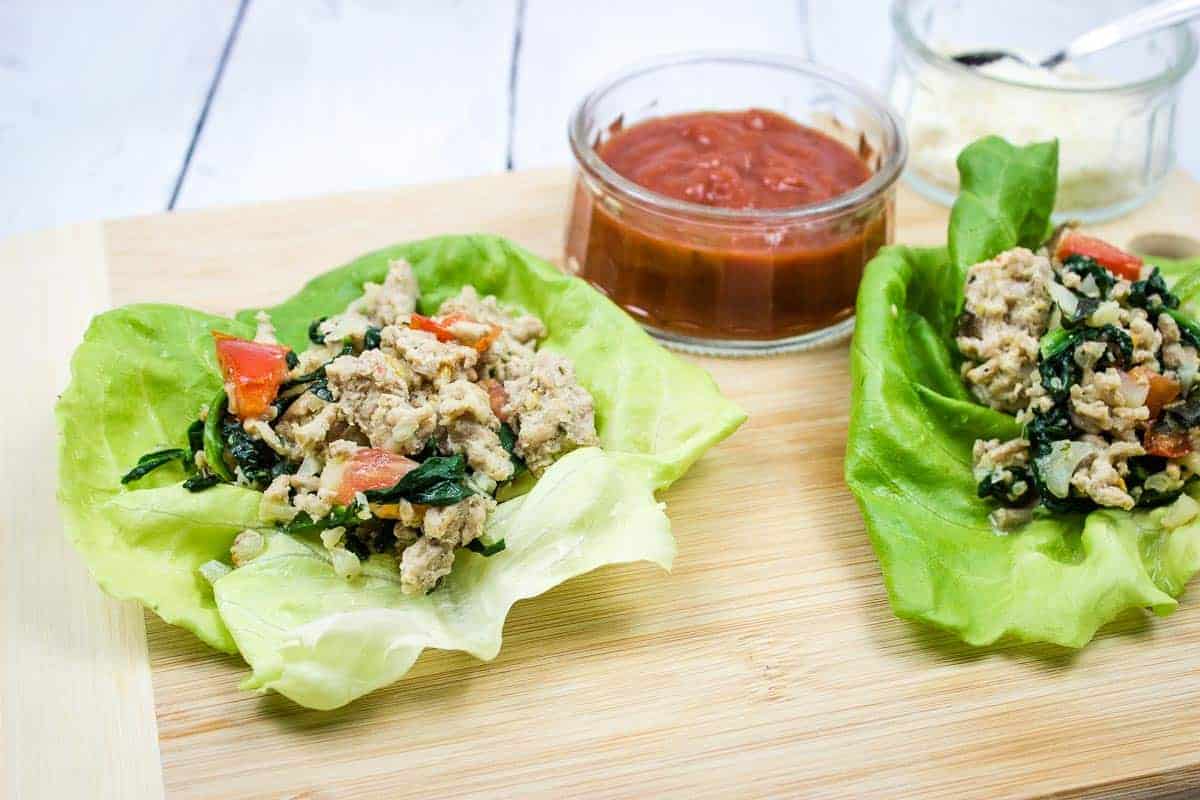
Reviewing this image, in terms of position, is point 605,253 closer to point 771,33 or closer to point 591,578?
point 591,578

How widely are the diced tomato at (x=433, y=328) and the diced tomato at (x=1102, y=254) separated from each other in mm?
2067

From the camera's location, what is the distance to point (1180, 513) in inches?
143

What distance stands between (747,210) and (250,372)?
1.78 metres

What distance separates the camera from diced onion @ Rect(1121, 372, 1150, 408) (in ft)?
12.0

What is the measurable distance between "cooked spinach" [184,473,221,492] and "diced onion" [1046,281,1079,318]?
2.58 m

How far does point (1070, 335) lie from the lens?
149 inches

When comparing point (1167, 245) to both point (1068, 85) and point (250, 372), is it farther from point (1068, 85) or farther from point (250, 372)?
point (250, 372)

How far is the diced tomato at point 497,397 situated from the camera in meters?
3.73

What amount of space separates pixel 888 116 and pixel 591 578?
2305 mm

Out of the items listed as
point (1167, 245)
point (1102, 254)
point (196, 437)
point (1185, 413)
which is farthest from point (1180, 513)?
point (196, 437)

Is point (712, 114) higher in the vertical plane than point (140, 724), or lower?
higher

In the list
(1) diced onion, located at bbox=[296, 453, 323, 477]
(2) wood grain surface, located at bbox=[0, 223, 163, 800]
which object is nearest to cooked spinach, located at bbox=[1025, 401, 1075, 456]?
(1) diced onion, located at bbox=[296, 453, 323, 477]

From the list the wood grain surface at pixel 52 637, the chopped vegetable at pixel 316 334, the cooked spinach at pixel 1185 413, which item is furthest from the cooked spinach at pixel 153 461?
the cooked spinach at pixel 1185 413

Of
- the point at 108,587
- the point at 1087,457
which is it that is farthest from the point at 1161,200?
the point at 108,587
